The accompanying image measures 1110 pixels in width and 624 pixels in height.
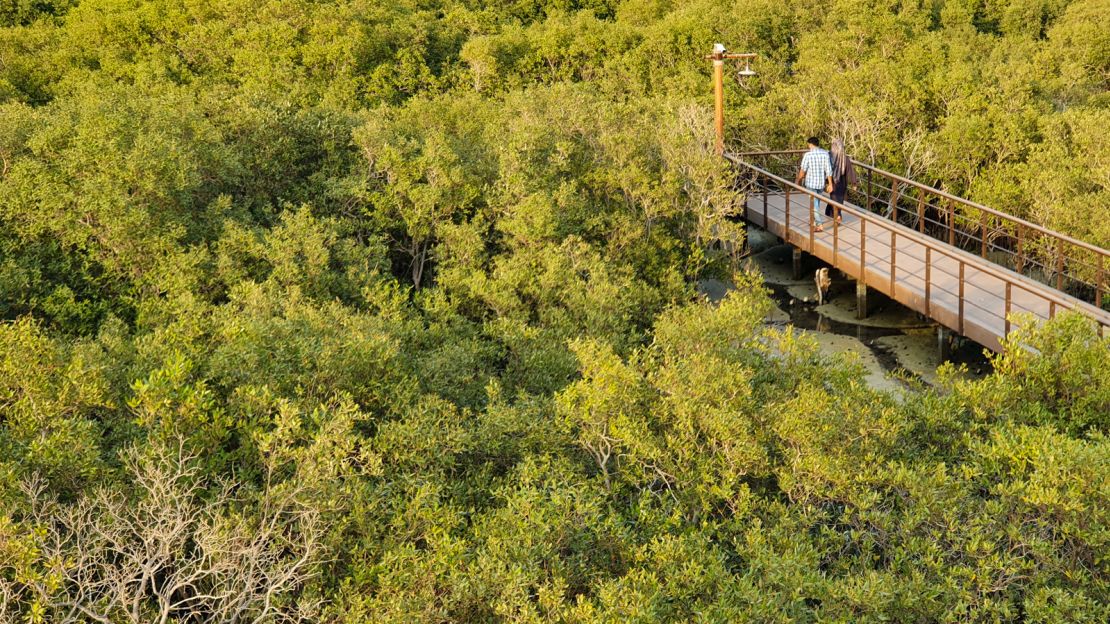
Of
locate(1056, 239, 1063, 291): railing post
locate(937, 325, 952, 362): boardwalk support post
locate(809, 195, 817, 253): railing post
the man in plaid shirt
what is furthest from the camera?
the man in plaid shirt

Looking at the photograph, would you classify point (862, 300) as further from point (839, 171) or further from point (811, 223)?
point (839, 171)

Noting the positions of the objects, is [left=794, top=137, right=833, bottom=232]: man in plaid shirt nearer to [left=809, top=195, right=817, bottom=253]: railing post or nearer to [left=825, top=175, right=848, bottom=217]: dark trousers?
[left=825, top=175, right=848, bottom=217]: dark trousers

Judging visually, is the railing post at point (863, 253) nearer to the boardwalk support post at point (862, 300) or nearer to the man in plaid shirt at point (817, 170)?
the boardwalk support post at point (862, 300)

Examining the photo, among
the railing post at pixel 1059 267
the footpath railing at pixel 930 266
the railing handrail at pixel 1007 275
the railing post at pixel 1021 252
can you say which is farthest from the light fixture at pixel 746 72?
the railing post at pixel 1059 267

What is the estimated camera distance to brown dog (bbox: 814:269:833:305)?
55.4ft

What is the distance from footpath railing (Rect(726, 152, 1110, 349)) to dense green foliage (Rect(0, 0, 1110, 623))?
1280mm

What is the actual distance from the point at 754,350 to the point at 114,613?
6.30m

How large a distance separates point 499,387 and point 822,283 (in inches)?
358

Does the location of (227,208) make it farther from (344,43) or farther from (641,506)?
(344,43)

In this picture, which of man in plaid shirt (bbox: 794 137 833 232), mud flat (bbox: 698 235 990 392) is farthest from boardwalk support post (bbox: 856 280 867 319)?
man in plaid shirt (bbox: 794 137 833 232)

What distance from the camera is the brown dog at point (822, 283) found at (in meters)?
16.9

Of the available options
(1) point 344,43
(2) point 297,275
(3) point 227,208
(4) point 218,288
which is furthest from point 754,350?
(1) point 344,43

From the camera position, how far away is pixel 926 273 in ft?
45.0

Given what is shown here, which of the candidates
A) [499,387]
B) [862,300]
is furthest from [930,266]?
[499,387]
